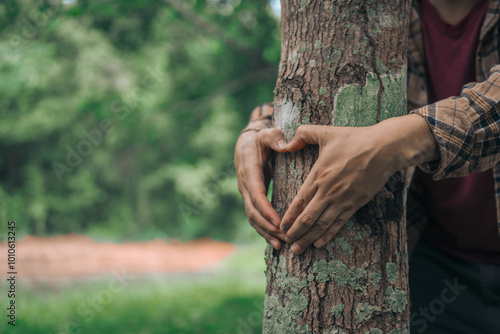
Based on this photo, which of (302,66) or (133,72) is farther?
(133,72)

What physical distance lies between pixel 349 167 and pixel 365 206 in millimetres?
175

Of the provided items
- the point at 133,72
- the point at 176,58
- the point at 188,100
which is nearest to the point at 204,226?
the point at 133,72

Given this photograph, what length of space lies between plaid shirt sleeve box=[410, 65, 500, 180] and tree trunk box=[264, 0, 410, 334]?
15 cm

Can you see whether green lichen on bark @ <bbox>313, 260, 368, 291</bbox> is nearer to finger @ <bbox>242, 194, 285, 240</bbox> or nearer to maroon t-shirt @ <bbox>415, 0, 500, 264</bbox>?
finger @ <bbox>242, 194, 285, 240</bbox>

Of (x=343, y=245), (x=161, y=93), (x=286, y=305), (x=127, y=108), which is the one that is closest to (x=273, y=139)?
(x=343, y=245)

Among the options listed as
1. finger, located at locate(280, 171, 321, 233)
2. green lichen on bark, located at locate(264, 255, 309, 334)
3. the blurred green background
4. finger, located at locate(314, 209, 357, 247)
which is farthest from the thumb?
the blurred green background

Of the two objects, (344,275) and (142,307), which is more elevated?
(344,275)

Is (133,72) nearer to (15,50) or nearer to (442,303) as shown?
(15,50)

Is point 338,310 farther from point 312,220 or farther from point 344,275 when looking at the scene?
point 312,220

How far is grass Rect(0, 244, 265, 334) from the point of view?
4242 millimetres

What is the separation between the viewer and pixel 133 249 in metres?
10.7

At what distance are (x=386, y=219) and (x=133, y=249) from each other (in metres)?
10.3

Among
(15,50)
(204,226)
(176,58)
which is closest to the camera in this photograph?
(15,50)

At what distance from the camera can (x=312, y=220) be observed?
43.1 inches
